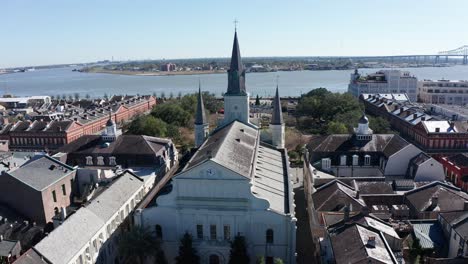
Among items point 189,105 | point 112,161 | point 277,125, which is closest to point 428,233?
point 277,125

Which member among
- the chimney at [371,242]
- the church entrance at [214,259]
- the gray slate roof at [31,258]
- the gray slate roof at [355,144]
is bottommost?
the church entrance at [214,259]

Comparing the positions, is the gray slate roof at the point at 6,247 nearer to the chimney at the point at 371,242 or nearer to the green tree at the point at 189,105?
the chimney at the point at 371,242

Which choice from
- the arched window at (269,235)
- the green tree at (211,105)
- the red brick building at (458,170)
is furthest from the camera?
the green tree at (211,105)

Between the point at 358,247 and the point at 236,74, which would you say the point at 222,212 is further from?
the point at 236,74

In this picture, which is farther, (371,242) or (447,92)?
(447,92)

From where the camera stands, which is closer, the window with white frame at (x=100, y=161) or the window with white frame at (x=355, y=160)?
the window with white frame at (x=355, y=160)

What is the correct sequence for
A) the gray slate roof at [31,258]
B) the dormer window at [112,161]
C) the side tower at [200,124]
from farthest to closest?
1. the side tower at [200,124]
2. the dormer window at [112,161]
3. the gray slate roof at [31,258]

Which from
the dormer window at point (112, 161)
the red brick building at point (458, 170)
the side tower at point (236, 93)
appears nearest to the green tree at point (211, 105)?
the dormer window at point (112, 161)
